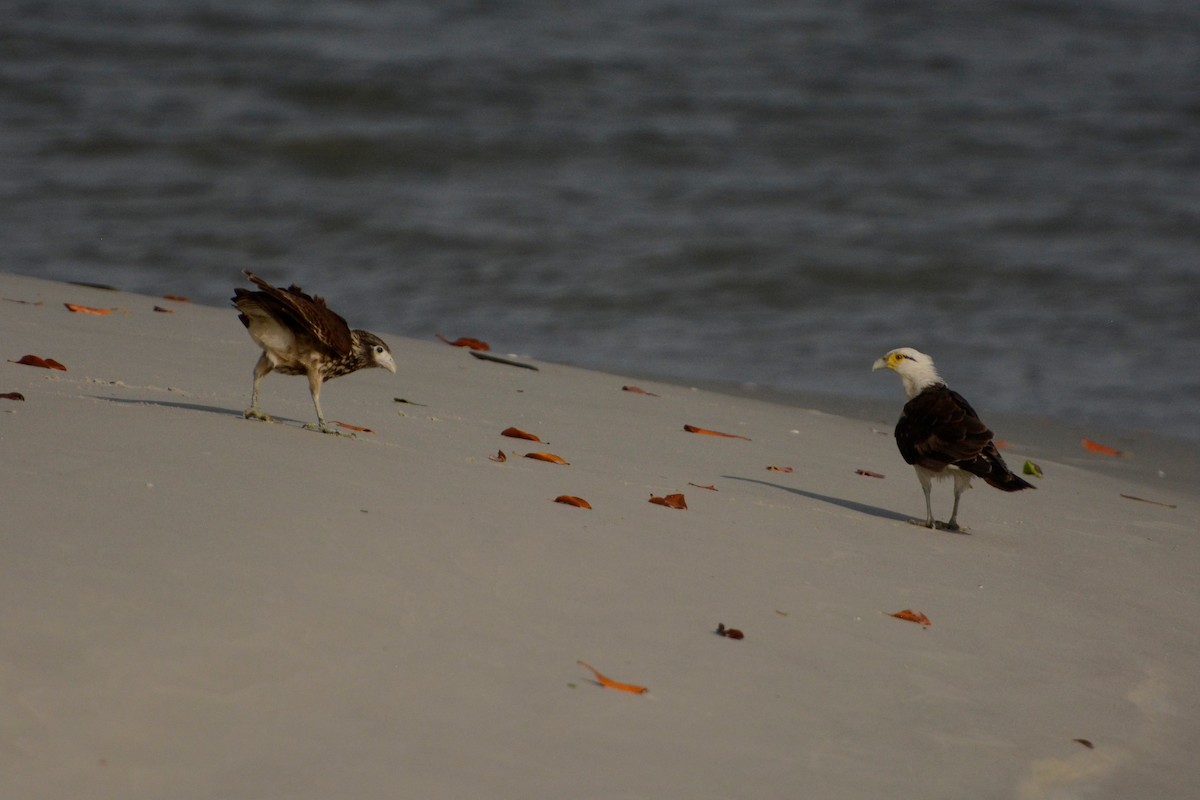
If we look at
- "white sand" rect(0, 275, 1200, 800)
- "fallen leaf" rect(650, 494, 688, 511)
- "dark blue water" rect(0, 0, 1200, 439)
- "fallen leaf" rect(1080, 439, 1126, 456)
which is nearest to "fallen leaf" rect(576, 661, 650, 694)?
"white sand" rect(0, 275, 1200, 800)

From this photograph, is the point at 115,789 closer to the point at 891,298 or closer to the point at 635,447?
the point at 635,447

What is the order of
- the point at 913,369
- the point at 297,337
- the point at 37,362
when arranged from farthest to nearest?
the point at 913,369 → the point at 37,362 → the point at 297,337

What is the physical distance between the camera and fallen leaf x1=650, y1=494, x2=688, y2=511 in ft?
17.0

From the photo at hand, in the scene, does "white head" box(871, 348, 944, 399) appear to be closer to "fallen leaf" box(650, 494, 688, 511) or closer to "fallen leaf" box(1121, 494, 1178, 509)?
"fallen leaf" box(1121, 494, 1178, 509)

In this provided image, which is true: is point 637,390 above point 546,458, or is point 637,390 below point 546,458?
above

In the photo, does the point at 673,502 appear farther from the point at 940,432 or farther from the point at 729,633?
the point at 940,432

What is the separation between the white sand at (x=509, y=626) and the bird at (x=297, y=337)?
0.94 ft

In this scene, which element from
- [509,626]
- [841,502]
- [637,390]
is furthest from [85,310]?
[509,626]

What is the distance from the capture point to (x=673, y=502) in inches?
205

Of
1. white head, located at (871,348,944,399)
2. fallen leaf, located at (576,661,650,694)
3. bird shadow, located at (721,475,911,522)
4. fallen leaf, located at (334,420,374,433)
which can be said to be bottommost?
fallen leaf, located at (576,661,650,694)

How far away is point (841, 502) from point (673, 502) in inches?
50.1

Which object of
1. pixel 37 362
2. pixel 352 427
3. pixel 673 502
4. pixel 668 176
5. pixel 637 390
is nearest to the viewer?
pixel 673 502

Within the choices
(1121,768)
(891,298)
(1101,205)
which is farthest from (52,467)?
(1101,205)

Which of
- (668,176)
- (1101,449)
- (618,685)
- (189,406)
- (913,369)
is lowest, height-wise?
(618,685)
